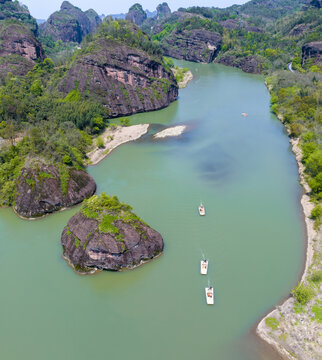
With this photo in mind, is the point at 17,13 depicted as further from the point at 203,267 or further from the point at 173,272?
the point at 203,267

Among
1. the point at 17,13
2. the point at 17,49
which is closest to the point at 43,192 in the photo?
the point at 17,49

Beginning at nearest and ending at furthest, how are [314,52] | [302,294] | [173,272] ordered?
1. [302,294]
2. [173,272]
3. [314,52]

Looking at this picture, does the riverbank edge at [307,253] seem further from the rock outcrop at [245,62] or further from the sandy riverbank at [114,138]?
the rock outcrop at [245,62]

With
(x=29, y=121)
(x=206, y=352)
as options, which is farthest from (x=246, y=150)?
(x=29, y=121)

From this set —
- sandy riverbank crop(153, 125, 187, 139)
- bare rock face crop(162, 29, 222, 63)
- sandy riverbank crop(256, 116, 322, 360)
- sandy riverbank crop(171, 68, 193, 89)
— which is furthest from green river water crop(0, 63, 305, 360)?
bare rock face crop(162, 29, 222, 63)

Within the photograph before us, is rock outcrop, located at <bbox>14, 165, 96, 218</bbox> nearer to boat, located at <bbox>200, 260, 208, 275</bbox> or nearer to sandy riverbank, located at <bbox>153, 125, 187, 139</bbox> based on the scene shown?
boat, located at <bbox>200, 260, 208, 275</bbox>

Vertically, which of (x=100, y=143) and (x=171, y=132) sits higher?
(x=100, y=143)
